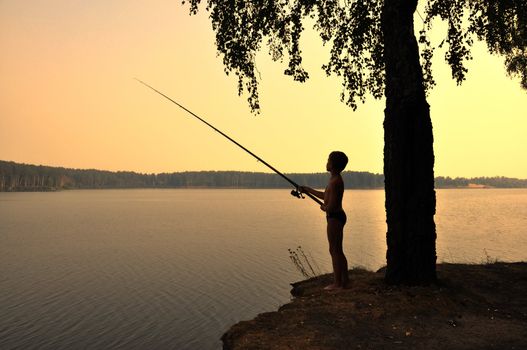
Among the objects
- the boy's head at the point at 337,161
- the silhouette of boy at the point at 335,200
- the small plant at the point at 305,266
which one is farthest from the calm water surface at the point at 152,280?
the boy's head at the point at 337,161

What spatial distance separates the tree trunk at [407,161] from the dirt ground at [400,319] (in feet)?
1.99

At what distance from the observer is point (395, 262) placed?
9258 mm

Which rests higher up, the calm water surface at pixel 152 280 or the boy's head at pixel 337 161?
the boy's head at pixel 337 161

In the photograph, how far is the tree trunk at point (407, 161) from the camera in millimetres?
9141

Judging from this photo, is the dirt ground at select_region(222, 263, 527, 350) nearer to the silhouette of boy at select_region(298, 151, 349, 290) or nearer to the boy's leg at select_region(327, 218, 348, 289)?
the boy's leg at select_region(327, 218, 348, 289)

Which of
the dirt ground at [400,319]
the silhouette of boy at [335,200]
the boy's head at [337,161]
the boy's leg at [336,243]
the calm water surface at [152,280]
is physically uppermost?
the boy's head at [337,161]

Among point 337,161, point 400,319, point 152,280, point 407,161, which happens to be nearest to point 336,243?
point 337,161

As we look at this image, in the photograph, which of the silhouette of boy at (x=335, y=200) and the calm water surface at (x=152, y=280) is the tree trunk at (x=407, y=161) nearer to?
the silhouette of boy at (x=335, y=200)

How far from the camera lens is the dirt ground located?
6.59 meters

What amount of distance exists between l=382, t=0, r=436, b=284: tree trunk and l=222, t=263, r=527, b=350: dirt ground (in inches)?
23.9

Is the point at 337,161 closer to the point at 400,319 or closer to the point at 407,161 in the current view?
the point at 407,161

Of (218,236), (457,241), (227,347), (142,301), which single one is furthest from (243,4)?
(457,241)

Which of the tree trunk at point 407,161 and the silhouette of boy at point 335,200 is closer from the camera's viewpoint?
the silhouette of boy at point 335,200

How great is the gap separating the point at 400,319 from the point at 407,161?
3.25 metres
